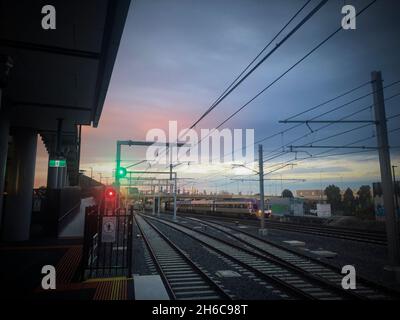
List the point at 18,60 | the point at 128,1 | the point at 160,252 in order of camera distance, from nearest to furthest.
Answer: the point at 128,1, the point at 18,60, the point at 160,252

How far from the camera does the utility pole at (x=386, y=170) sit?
10.3m

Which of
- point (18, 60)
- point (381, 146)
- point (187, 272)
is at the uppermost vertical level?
point (18, 60)

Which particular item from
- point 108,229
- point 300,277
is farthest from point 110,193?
point 300,277

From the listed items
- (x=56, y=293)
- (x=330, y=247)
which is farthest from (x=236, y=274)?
(x=330, y=247)

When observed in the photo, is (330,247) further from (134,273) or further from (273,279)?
(134,273)

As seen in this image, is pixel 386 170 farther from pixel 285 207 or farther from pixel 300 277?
pixel 285 207

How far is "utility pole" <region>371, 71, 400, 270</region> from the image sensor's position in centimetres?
1027

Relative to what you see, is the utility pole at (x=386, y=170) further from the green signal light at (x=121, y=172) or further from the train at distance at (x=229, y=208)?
the train at distance at (x=229, y=208)

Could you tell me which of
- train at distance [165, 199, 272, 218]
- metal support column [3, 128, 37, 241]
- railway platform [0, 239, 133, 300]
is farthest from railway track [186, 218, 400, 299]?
train at distance [165, 199, 272, 218]

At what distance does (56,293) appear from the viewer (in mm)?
7109

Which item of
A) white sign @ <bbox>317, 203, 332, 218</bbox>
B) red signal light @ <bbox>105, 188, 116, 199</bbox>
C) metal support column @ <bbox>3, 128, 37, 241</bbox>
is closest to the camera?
metal support column @ <bbox>3, 128, 37, 241</bbox>

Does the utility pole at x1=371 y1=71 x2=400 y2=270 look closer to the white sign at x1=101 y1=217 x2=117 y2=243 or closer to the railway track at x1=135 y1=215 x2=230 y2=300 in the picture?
the railway track at x1=135 y1=215 x2=230 y2=300

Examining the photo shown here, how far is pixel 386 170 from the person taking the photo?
1042 cm
